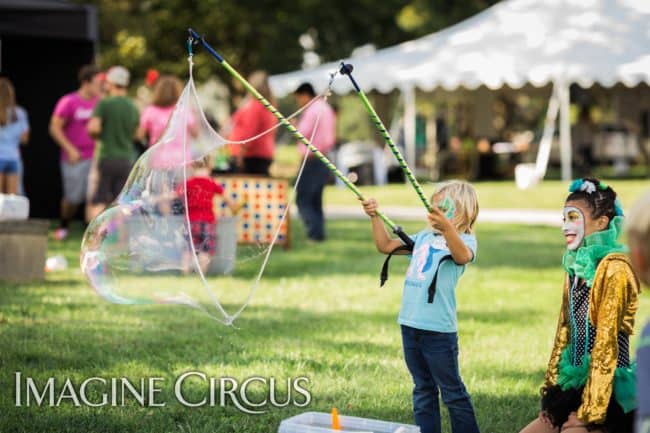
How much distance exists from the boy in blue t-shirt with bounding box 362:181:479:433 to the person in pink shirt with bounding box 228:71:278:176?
22.5 ft

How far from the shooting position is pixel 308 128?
1170 centimetres

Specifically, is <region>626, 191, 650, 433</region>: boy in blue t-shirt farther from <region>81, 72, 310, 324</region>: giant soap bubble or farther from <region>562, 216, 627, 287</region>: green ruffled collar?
<region>81, 72, 310, 324</region>: giant soap bubble

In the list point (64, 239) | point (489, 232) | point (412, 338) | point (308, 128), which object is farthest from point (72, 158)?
point (412, 338)

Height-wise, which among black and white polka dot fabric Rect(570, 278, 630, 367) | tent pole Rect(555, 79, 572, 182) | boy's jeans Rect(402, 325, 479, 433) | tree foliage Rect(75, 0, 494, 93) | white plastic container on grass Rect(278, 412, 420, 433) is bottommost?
white plastic container on grass Rect(278, 412, 420, 433)

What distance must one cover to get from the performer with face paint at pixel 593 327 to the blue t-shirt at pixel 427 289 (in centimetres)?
41

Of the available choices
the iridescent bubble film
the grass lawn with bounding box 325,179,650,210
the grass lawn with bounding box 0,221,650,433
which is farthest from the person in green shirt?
the grass lawn with bounding box 325,179,650,210

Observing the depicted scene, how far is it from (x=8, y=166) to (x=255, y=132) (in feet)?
7.77

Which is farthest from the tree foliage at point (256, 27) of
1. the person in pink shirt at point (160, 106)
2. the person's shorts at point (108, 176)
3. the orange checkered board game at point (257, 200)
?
the person in pink shirt at point (160, 106)

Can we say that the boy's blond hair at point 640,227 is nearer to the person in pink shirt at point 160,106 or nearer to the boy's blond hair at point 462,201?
the boy's blond hair at point 462,201

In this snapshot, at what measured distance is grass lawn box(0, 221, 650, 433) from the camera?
5379 millimetres

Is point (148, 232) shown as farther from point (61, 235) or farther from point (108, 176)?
point (61, 235)

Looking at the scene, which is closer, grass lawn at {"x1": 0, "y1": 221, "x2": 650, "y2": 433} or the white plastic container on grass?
the white plastic container on grass

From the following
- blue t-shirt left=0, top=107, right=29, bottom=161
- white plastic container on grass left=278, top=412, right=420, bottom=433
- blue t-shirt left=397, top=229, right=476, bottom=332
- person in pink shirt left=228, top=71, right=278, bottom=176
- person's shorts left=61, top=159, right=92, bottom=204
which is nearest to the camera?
white plastic container on grass left=278, top=412, right=420, bottom=433

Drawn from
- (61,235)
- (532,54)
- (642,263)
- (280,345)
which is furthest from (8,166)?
(532,54)
